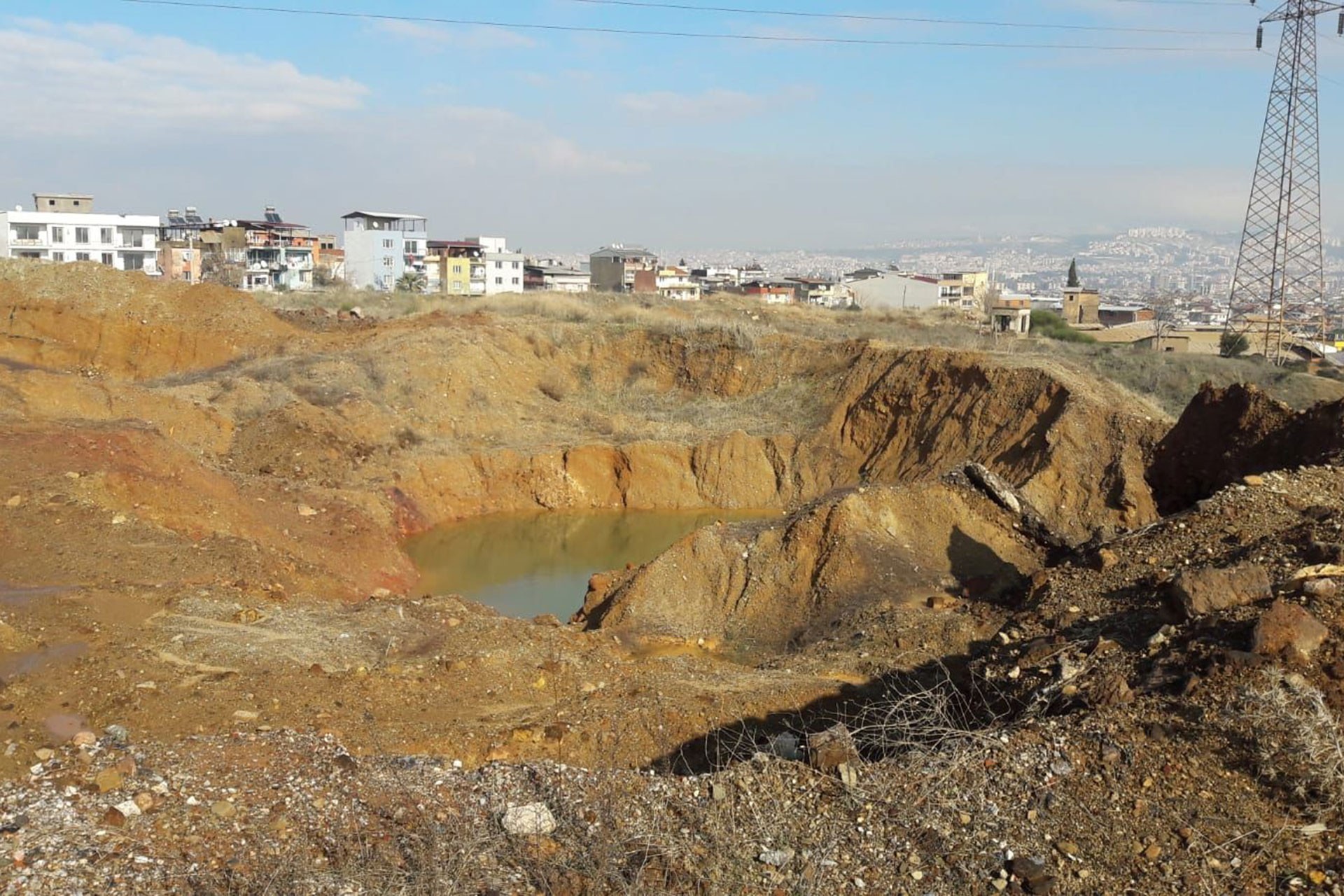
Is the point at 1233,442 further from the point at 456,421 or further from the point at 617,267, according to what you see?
the point at 617,267

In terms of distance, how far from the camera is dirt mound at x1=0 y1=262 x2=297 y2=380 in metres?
31.1

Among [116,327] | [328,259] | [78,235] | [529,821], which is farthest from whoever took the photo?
[328,259]

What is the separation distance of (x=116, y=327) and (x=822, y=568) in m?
24.9

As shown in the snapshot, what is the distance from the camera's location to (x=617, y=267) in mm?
73000

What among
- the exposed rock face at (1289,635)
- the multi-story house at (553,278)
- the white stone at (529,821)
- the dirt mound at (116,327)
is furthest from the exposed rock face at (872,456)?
the multi-story house at (553,278)

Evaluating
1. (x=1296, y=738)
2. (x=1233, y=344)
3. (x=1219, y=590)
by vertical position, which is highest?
(x=1233, y=344)

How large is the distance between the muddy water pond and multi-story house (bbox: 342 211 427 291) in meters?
43.0

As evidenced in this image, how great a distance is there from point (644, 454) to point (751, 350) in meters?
8.53

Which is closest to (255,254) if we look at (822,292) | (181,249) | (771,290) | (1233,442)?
(181,249)

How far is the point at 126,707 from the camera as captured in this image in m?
9.70

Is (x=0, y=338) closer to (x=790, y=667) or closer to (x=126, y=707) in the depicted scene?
(x=126, y=707)

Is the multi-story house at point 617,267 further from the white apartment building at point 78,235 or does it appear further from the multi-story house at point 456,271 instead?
the white apartment building at point 78,235

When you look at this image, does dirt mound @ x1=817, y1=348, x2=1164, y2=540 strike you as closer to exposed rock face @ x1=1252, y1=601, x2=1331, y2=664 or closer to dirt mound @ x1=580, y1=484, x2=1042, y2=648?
dirt mound @ x1=580, y1=484, x2=1042, y2=648

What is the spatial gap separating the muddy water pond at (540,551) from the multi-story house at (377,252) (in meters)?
43.0
